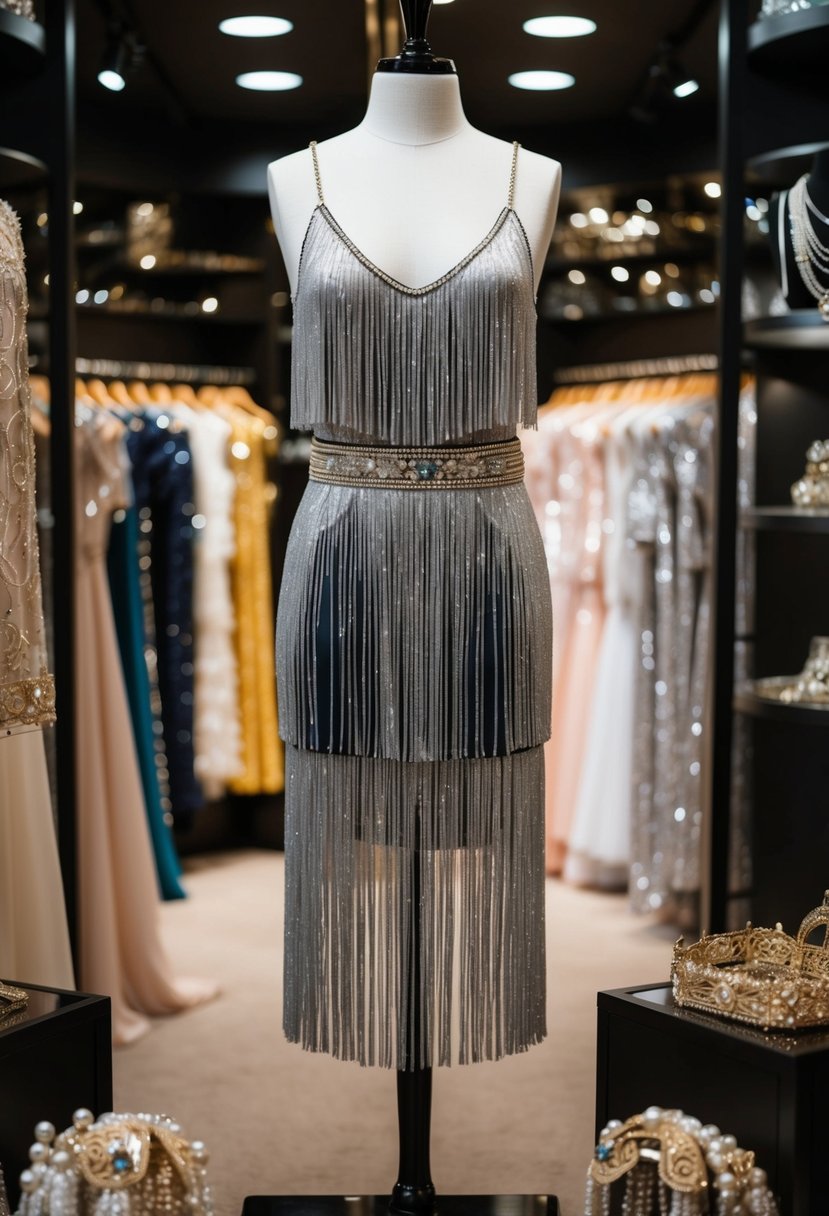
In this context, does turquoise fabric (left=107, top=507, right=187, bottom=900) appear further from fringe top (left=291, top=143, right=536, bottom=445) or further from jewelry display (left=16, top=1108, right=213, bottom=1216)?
jewelry display (left=16, top=1108, right=213, bottom=1216)

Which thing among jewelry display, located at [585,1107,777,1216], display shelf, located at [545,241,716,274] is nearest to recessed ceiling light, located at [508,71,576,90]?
display shelf, located at [545,241,716,274]

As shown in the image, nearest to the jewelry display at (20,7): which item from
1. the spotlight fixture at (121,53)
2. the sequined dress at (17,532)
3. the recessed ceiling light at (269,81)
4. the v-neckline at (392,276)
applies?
the sequined dress at (17,532)

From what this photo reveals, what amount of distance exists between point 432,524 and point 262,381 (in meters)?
3.11

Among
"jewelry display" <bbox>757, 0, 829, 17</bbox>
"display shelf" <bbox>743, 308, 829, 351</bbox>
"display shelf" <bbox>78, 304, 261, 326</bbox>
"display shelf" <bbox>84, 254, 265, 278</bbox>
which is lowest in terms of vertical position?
"display shelf" <bbox>743, 308, 829, 351</bbox>

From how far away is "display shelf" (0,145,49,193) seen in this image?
2613 mm

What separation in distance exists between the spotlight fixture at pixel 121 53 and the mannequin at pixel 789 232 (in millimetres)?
1811

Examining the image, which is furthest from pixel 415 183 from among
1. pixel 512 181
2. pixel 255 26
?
pixel 255 26

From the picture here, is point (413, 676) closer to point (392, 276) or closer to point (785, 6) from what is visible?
point (392, 276)

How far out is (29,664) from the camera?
79.4 inches

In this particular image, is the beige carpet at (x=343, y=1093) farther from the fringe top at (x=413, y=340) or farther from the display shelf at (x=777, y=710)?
the fringe top at (x=413, y=340)

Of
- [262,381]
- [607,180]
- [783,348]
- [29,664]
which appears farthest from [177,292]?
[29,664]

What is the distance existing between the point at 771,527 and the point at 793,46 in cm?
90

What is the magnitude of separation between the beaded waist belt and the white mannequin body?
0.71 ft

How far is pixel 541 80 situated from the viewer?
4.23 meters
